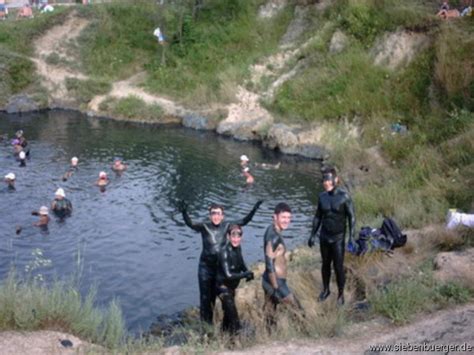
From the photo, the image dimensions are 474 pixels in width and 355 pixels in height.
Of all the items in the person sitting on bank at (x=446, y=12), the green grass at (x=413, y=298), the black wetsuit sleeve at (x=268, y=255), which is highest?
the person sitting on bank at (x=446, y=12)

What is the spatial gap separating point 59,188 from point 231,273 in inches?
437

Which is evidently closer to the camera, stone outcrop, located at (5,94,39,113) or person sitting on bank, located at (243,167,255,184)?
person sitting on bank, located at (243,167,255,184)

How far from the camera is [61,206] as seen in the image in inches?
641

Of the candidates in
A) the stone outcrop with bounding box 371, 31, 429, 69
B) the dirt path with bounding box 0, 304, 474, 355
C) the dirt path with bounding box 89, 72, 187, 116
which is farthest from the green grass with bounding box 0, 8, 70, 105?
the dirt path with bounding box 0, 304, 474, 355

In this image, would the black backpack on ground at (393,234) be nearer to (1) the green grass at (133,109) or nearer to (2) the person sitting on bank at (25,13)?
(1) the green grass at (133,109)

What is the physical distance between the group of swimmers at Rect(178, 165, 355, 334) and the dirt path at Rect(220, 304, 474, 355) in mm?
876

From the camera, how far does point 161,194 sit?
18.6 m

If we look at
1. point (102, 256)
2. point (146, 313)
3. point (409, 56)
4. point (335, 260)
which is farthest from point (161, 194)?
point (409, 56)

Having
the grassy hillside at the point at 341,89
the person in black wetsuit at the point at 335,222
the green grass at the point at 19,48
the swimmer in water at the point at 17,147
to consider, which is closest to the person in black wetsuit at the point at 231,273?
the grassy hillside at the point at 341,89

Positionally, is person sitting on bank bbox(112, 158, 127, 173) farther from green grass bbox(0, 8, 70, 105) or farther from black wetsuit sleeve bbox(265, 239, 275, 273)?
green grass bbox(0, 8, 70, 105)

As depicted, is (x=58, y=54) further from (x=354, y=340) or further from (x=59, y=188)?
(x=354, y=340)

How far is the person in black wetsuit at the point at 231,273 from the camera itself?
8164mm

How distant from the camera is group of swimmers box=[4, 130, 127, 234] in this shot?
1562cm

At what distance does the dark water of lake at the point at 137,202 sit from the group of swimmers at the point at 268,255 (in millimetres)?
2844
